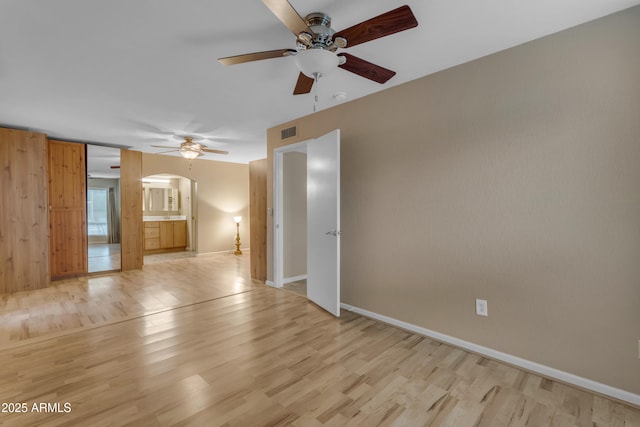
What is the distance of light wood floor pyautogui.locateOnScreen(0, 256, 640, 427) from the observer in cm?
167

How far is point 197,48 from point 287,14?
109 cm

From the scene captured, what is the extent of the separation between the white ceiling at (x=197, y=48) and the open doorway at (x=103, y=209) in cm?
163

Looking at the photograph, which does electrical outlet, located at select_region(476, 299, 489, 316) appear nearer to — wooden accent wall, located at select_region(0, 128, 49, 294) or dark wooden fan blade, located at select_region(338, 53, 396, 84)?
dark wooden fan blade, located at select_region(338, 53, 396, 84)

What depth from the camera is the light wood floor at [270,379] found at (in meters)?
1.67

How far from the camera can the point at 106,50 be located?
220 cm

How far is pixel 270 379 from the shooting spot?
6.66 feet

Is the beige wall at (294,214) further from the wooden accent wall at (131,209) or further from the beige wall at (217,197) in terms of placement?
the beige wall at (217,197)

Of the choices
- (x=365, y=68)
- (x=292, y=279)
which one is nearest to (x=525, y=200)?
(x=365, y=68)

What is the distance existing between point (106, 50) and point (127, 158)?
4058 millimetres

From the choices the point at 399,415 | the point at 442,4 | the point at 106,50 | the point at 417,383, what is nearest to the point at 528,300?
the point at 417,383

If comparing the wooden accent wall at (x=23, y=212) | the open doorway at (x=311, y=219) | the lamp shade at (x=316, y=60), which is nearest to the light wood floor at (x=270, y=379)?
the open doorway at (x=311, y=219)

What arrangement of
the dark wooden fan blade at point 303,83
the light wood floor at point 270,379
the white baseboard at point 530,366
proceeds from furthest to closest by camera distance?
1. the dark wooden fan blade at point 303,83
2. the white baseboard at point 530,366
3. the light wood floor at point 270,379

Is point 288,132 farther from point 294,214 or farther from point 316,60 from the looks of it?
point 316,60

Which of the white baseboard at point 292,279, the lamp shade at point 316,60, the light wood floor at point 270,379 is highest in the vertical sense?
the lamp shade at point 316,60
